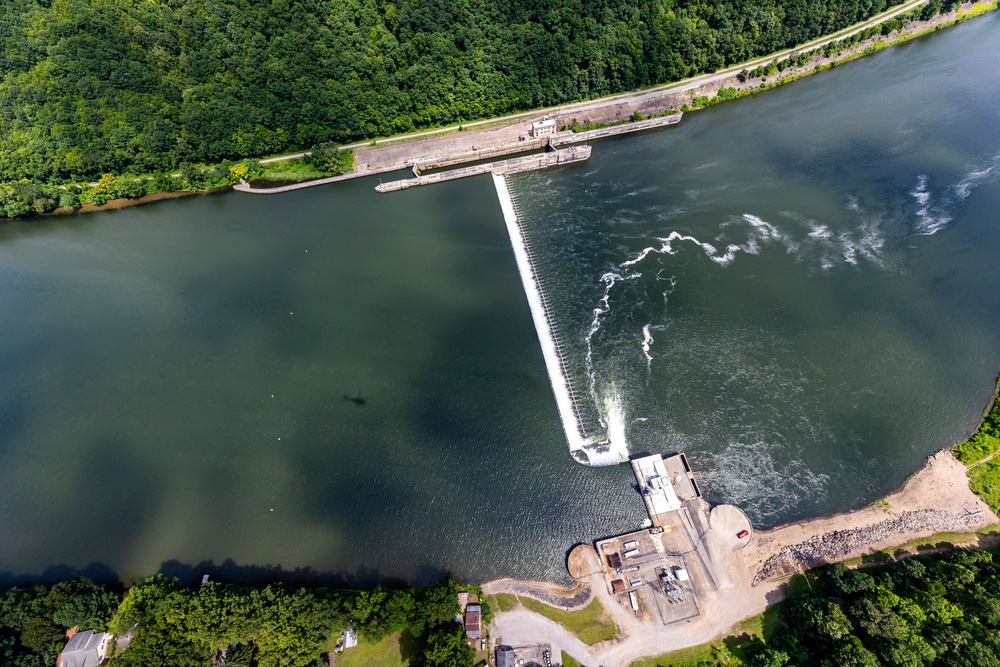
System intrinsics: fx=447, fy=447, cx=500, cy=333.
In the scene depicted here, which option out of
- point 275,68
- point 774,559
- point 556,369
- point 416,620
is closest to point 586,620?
point 416,620

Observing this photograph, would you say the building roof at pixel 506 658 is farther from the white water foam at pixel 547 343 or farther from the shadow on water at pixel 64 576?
the shadow on water at pixel 64 576

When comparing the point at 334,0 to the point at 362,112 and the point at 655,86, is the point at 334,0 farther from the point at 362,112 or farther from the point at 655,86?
the point at 655,86

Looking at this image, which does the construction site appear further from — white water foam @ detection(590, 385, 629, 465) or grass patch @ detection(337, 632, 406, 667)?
grass patch @ detection(337, 632, 406, 667)

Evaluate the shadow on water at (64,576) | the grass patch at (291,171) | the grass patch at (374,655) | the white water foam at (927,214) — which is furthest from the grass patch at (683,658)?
the grass patch at (291,171)

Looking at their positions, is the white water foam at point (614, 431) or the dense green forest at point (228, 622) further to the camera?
the white water foam at point (614, 431)

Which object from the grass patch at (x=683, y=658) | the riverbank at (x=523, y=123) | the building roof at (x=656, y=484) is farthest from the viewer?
the riverbank at (x=523, y=123)

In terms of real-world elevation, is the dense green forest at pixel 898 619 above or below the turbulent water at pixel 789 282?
below

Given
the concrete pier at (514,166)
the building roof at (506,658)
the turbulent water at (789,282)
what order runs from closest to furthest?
1. the building roof at (506,658)
2. the turbulent water at (789,282)
3. the concrete pier at (514,166)

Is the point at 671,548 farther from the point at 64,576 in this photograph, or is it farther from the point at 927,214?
the point at 927,214
